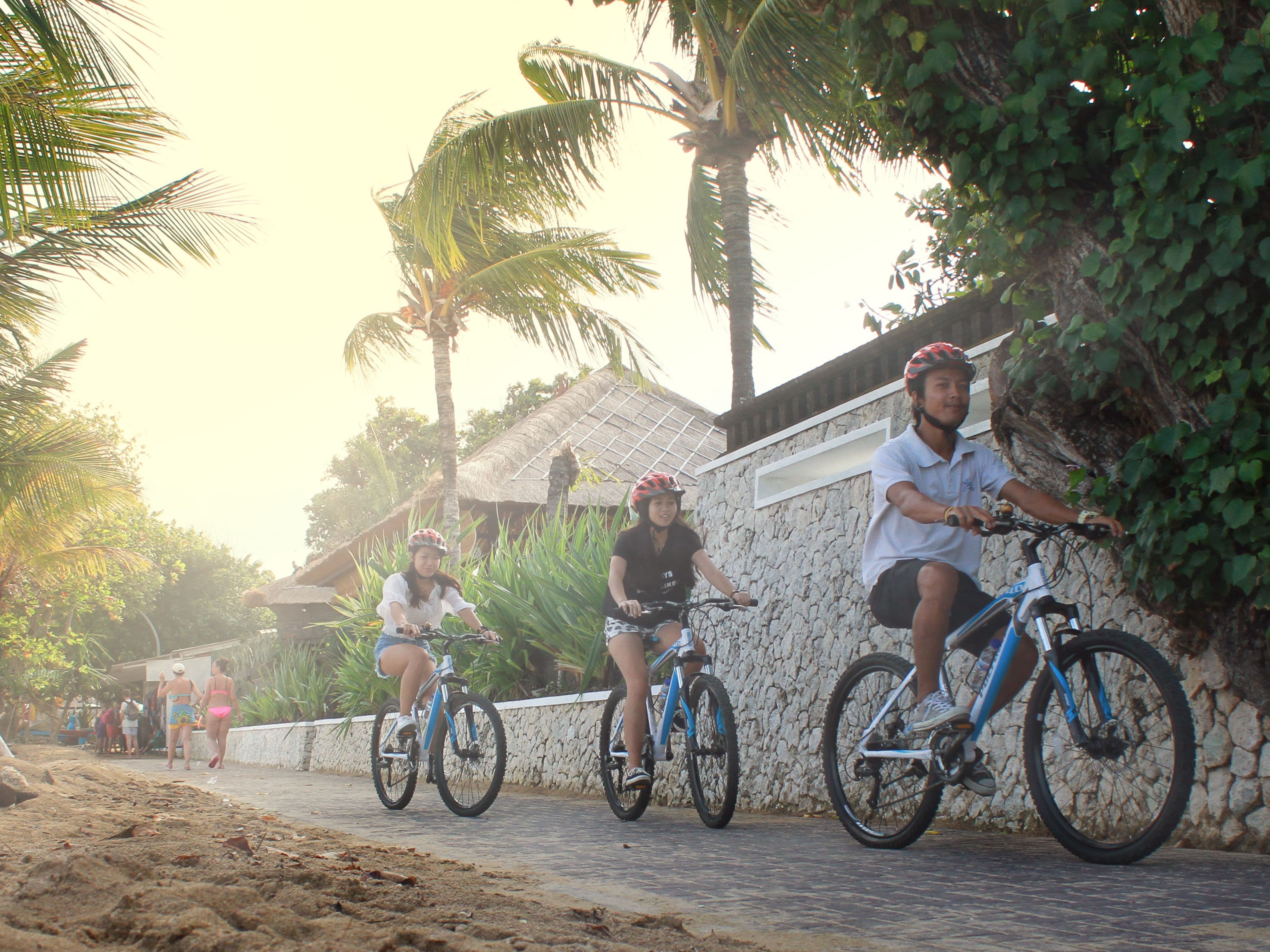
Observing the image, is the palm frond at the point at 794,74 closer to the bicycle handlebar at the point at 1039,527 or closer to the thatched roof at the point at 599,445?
the bicycle handlebar at the point at 1039,527

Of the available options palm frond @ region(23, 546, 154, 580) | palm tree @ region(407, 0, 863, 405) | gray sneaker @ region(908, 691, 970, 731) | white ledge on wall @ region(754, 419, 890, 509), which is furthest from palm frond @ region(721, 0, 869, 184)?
palm frond @ region(23, 546, 154, 580)

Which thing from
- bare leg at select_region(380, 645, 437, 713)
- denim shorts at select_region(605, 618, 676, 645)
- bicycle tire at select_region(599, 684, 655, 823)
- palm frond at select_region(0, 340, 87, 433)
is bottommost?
bicycle tire at select_region(599, 684, 655, 823)

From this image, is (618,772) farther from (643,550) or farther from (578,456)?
(578,456)

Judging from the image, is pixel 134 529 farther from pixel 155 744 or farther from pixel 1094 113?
pixel 1094 113

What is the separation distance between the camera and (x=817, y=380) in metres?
7.62

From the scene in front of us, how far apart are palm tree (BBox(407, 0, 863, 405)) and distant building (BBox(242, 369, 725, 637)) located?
21.2ft

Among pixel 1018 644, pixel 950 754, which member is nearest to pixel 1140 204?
pixel 1018 644

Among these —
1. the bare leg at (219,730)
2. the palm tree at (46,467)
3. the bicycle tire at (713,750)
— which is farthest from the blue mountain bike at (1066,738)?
the bare leg at (219,730)

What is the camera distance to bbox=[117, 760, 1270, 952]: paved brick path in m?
2.78

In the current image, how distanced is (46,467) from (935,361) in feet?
48.2

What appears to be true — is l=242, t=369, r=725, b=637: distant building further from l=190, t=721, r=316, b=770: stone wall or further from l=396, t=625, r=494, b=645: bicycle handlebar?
l=396, t=625, r=494, b=645: bicycle handlebar

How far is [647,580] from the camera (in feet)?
22.0

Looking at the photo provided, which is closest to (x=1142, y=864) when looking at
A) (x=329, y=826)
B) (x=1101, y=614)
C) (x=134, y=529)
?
(x=1101, y=614)

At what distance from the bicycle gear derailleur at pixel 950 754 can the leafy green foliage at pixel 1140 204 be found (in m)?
0.92
